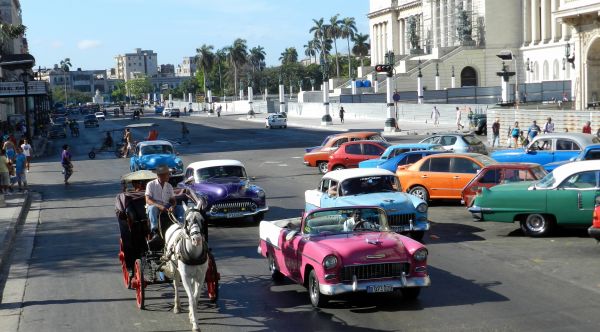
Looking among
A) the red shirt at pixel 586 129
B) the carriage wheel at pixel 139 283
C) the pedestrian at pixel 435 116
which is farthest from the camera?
the pedestrian at pixel 435 116

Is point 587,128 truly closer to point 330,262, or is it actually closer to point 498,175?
point 498,175

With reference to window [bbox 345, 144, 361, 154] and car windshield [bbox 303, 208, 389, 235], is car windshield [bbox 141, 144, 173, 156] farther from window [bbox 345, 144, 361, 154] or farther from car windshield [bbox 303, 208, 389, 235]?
car windshield [bbox 303, 208, 389, 235]

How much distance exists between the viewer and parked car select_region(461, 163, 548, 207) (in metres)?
20.2

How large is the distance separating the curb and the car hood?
7711 millimetres

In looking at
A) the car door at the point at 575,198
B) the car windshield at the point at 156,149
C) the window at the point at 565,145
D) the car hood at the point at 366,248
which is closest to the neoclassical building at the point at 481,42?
the car windshield at the point at 156,149

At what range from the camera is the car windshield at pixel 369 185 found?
17.4 metres

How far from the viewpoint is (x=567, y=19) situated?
51.9 metres

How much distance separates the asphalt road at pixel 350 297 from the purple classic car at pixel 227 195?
0.39 meters

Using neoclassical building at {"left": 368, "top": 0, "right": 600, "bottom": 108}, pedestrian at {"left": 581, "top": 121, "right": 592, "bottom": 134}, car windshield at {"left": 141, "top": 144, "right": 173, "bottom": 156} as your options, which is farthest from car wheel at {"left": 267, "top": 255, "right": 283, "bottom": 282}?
neoclassical building at {"left": 368, "top": 0, "right": 600, "bottom": 108}

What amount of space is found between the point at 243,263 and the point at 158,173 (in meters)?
3.53

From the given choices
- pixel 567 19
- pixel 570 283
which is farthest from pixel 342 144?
pixel 567 19

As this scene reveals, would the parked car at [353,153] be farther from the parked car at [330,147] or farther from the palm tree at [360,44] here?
the palm tree at [360,44]

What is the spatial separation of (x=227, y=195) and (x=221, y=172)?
1540mm

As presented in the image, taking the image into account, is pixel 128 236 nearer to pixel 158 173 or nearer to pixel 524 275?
pixel 158 173
